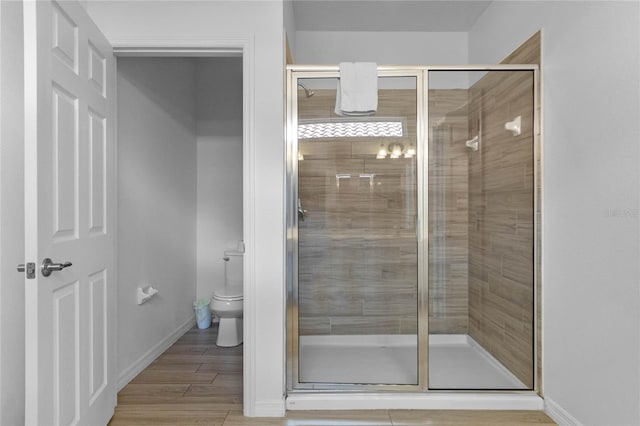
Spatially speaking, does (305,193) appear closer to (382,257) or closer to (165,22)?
(382,257)

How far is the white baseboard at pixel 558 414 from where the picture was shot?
1953 mm

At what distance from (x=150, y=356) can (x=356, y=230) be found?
1846 millimetres

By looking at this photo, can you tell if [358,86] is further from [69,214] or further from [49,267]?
[49,267]

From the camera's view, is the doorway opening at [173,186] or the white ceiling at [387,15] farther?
the white ceiling at [387,15]

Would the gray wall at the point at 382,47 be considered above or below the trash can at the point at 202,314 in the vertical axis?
above

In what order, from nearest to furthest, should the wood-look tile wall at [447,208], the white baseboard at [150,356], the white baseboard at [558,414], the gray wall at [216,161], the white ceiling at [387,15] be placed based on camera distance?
the white baseboard at [558,414], the wood-look tile wall at [447,208], the white baseboard at [150,356], the white ceiling at [387,15], the gray wall at [216,161]

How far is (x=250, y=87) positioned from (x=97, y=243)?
3.70ft

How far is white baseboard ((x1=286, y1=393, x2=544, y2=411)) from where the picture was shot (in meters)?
2.22

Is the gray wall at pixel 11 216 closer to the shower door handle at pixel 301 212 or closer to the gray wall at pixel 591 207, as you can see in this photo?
the shower door handle at pixel 301 212

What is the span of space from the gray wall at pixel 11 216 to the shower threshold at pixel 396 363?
1.36 metres

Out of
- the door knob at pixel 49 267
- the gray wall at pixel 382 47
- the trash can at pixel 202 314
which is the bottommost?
the trash can at pixel 202 314

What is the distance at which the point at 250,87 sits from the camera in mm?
2178

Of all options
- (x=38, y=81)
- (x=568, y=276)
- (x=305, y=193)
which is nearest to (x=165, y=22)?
(x=38, y=81)

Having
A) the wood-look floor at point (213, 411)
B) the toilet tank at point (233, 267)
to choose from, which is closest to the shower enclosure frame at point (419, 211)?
the wood-look floor at point (213, 411)
